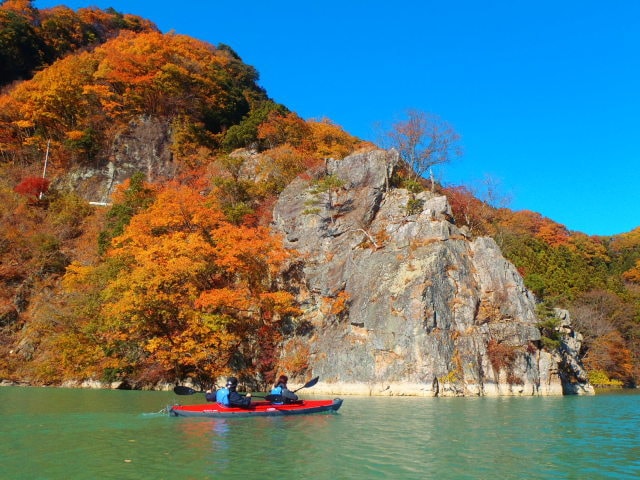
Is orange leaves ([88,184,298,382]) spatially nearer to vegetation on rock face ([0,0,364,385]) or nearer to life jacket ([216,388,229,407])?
vegetation on rock face ([0,0,364,385])

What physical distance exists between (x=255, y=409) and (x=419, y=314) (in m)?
11.4

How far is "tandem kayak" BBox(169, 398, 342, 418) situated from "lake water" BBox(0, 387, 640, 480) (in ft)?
0.70

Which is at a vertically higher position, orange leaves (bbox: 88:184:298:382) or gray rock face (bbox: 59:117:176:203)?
gray rock face (bbox: 59:117:176:203)

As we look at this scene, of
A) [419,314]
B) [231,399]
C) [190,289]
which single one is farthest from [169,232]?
[231,399]

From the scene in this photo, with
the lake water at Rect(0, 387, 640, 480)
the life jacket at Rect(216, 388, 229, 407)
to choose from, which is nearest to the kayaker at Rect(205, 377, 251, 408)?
the life jacket at Rect(216, 388, 229, 407)

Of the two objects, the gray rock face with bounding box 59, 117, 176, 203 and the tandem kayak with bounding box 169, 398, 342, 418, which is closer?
the tandem kayak with bounding box 169, 398, 342, 418

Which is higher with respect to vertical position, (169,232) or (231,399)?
(169,232)

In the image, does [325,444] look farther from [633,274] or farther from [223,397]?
[633,274]

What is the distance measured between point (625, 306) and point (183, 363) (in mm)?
37092

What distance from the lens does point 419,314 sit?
2488 cm

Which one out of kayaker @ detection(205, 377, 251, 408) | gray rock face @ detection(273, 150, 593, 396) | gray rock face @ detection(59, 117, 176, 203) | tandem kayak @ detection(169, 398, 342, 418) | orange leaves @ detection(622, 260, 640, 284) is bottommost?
tandem kayak @ detection(169, 398, 342, 418)

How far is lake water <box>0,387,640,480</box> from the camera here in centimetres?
880

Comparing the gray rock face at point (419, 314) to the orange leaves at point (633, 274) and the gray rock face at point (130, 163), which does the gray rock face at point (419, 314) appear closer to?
the gray rock face at point (130, 163)

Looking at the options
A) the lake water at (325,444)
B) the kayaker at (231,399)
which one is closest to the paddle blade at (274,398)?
the kayaker at (231,399)
